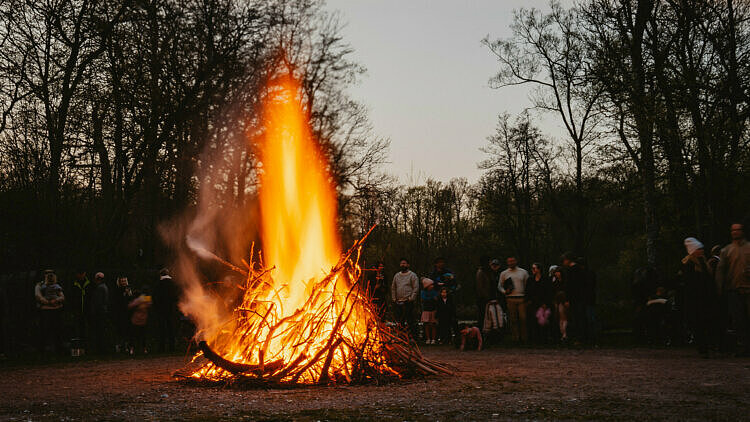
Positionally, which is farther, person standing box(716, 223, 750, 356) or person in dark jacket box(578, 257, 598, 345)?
person in dark jacket box(578, 257, 598, 345)

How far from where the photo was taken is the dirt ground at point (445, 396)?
684 centimetres

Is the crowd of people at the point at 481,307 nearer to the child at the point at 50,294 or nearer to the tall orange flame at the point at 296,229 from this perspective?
the child at the point at 50,294

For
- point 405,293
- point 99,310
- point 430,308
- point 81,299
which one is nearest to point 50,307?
point 99,310

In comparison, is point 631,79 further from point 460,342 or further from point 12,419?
point 12,419

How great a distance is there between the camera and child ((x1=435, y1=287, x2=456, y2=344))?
17125 millimetres

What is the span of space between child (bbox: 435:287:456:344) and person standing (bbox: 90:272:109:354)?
271 inches

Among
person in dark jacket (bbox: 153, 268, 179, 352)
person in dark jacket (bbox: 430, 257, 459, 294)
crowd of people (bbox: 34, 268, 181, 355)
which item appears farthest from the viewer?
person in dark jacket (bbox: 430, 257, 459, 294)

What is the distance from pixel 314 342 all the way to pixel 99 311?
338 inches

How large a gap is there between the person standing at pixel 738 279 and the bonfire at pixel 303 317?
15.7ft

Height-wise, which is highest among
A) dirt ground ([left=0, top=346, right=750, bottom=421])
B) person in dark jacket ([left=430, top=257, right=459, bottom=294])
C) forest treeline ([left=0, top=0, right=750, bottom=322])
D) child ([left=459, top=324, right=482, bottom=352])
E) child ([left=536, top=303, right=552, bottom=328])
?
forest treeline ([left=0, top=0, right=750, bottom=322])

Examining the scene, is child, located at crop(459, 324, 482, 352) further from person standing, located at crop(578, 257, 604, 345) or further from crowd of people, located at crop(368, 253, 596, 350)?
person standing, located at crop(578, 257, 604, 345)

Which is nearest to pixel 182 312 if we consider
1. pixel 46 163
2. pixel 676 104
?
pixel 46 163

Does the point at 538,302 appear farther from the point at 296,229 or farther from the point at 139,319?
the point at 296,229

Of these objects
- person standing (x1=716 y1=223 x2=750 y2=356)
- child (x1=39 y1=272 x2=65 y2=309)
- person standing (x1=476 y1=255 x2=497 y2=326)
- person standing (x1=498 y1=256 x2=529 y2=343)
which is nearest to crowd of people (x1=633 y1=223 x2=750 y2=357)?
person standing (x1=716 y1=223 x2=750 y2=356)
